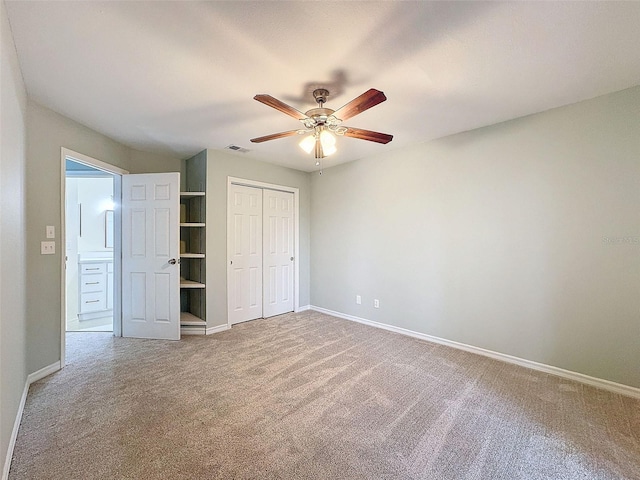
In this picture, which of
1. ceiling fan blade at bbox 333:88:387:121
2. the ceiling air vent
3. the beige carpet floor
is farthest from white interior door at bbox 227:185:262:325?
ceiling fan blade at bbox 333:88:387:121

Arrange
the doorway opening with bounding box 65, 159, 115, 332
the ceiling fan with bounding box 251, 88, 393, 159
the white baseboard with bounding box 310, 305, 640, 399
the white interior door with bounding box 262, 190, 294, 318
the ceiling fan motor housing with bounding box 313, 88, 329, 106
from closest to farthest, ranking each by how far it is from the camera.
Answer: the ceiling fan with bounding box 251, 88, 393, 159
the ceiling fan motor housing with bounding box 313, 88, 329, 106
the white baseboard with bounding box 310, 305, 640, 399
the doorway opening with bounding box 65, 159, 115, 332
the white interior door with bounding box 262, 190, 294, 318

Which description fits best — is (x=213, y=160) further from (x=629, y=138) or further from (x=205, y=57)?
(x=629, y=138)

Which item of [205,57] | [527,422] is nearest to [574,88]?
[527,422]

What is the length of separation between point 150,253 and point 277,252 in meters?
1.80

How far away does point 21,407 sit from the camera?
197cm

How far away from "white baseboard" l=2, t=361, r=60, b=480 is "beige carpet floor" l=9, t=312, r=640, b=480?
0.05 metres

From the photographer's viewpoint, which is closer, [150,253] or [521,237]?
[521,237]

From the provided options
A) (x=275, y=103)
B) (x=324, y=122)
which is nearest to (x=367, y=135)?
(x=324, y=122)

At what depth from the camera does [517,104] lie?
2424mm

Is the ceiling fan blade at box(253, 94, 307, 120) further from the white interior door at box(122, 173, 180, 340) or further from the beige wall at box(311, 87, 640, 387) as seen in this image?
the white interior door at box(122, 173, 180, 340)

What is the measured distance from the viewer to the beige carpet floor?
152 cm

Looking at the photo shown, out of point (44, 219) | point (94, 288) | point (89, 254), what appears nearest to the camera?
point (44, 219)

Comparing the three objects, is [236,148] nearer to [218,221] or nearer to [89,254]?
[218,221]

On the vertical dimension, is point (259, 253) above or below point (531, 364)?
above
